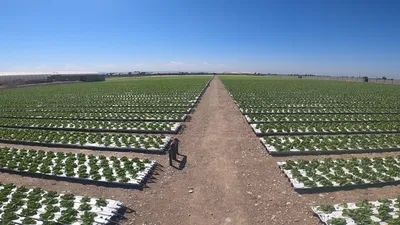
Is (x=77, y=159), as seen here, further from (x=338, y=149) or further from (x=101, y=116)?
(x=338, y=149)

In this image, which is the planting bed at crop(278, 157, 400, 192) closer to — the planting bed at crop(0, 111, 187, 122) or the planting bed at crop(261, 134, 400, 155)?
the planting bed at crop(261, 134, 400, 155)

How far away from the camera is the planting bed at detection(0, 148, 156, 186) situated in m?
10.7

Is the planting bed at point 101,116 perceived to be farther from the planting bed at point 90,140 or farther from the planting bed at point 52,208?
the planting bed at point 52,208

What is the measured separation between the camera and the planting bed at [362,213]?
7473mm

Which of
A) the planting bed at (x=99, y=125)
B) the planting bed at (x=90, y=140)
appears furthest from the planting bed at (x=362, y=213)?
the planting bed at (x=99, y=125)

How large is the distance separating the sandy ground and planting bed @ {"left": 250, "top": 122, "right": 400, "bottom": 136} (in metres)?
3.74

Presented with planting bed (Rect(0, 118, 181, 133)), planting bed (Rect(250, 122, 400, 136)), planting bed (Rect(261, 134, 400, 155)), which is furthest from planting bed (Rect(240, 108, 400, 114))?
planting bed (Rect(0, 118, 181, 133))

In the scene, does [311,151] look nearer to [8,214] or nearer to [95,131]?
[8,214]

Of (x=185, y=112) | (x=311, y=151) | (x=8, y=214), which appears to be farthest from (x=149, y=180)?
(x=185, y=112)

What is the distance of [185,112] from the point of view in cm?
2473

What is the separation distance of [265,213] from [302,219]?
1155 millimetres

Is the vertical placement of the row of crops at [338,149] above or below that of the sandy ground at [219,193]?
above

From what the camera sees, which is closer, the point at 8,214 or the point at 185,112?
the point at 8,214

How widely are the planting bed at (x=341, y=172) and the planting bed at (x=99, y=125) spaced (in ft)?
30.5
